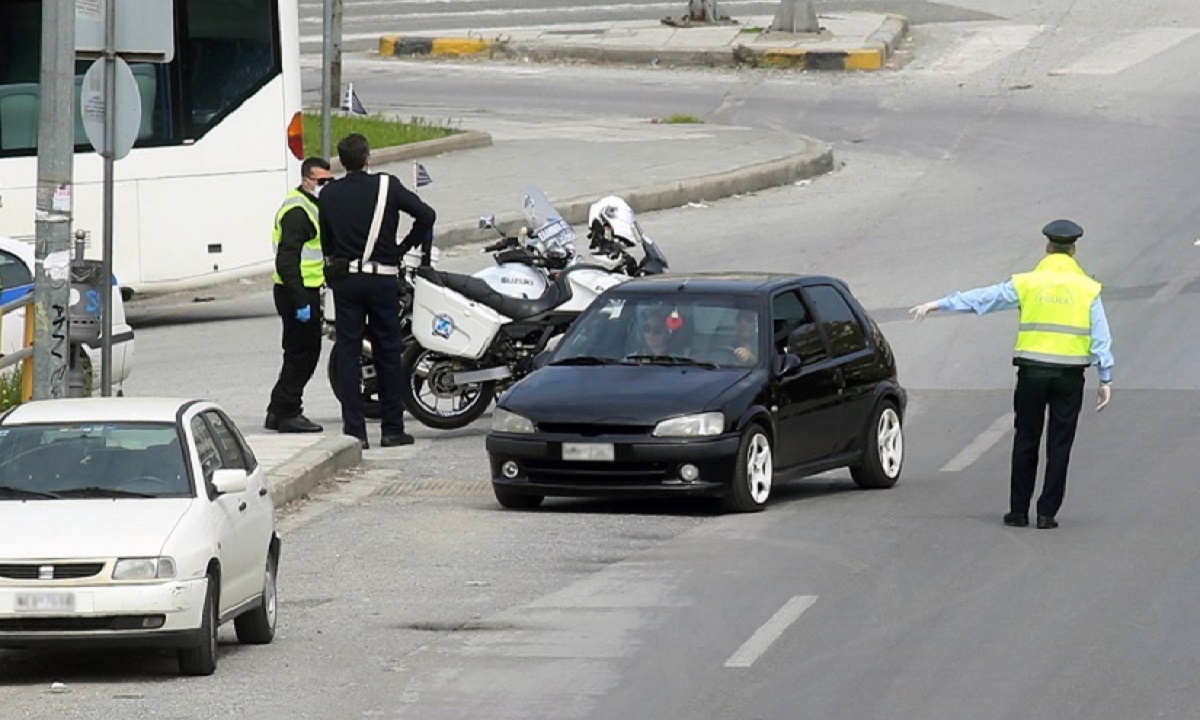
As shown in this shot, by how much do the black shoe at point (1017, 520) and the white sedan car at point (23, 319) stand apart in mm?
6704

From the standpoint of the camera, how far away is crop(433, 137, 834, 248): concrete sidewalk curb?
26.6m

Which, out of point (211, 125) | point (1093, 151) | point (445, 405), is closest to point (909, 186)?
point (1093, 151)

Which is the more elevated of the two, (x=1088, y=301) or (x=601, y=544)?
(x=1088, y=301)

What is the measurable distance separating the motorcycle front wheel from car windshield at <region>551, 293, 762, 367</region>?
2.37m

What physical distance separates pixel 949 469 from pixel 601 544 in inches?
146

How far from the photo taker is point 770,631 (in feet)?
36.2

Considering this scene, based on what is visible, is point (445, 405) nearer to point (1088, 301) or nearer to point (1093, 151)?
point (1088, 301)

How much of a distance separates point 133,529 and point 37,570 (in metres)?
0.42

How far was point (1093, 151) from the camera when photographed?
30.7m

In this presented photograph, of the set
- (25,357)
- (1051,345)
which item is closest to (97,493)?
(25,357)

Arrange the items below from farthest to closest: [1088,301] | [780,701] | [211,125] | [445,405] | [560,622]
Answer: [211,125] → [445,405] → [1088,301] → [560,622] → [780,701]

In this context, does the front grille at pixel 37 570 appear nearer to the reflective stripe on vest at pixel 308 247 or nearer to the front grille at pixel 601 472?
the front grille at pixel 601 472

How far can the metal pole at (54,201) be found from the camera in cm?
1371

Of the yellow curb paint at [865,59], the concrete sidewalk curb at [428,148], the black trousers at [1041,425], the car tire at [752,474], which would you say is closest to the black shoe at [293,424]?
the car tire at [752,474]
